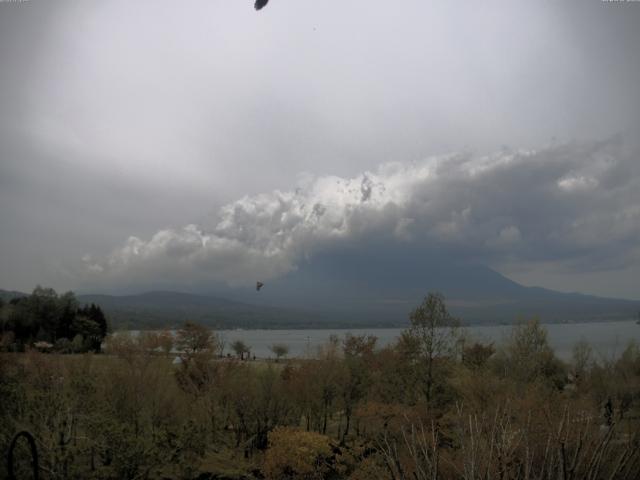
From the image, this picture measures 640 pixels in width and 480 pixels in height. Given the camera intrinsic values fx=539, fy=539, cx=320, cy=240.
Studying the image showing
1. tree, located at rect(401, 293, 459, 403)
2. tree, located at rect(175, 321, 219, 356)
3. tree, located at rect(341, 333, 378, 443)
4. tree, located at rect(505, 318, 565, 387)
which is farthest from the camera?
tree, located at rect(175, 321, 219, 356)

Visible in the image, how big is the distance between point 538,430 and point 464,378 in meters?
10.1

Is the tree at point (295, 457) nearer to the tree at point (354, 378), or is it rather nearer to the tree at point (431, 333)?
the tree at point (354, 378)

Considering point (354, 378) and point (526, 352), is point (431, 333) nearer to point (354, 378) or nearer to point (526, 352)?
point (354, 378)

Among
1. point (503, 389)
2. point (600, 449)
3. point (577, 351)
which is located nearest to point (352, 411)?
point (503, 389)

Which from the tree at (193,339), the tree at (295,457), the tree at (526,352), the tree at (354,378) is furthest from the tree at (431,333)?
the tree at (193,339)

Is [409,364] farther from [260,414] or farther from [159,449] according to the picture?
[159,449]

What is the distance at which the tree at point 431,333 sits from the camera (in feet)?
110

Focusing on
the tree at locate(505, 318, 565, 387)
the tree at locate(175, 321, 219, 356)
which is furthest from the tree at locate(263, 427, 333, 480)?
the tree at locate(175, 321, 219, 356)

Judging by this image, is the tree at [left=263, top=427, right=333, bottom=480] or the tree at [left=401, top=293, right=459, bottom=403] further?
the tree at [left=401, top=293, right=459, bottom=403]

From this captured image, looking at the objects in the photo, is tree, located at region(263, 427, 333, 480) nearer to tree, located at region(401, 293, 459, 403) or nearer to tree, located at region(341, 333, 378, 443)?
tree, located at region(341, 333, 378, 443)

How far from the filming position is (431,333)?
3384 cm

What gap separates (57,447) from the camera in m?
18.6

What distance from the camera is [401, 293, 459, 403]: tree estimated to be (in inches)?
1319

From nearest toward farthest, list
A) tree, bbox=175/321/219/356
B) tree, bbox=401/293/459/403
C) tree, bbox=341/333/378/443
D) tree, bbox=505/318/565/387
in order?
tree, bbox=401/293/459/403
tree, bbox=505/318/565/387
tree, bbox=341/333/378/443
tree, bbox=175/321/219/356
